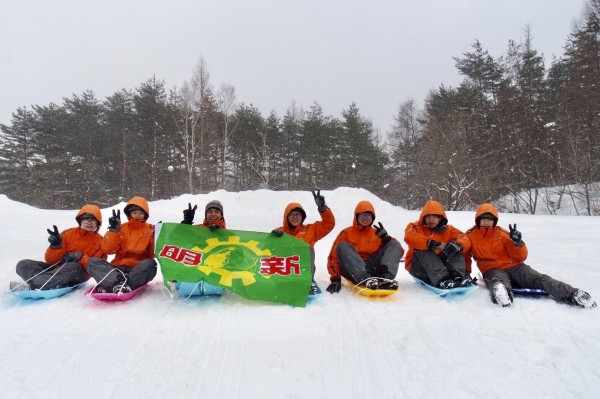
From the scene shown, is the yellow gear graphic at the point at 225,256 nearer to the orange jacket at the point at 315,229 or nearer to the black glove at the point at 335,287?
the orange jacket at the point at 315,229

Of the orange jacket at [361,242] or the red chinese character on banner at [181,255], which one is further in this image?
the orange jacket at [361,242]

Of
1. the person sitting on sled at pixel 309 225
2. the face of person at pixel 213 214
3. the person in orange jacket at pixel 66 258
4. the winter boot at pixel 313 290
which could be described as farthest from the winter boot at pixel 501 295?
the person in orange jacket at pixel 66 258

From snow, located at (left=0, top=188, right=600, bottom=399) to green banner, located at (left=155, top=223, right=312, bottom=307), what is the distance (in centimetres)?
20

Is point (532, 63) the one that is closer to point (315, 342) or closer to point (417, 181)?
point (417, 181)

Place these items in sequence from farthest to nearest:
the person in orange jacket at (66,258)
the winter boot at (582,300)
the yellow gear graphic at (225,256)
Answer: the person in orange jacket at (66,258) < the yellow gear graphic at (225,256) < the winter boot at (582,300)

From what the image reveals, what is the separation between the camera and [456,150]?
744 inches

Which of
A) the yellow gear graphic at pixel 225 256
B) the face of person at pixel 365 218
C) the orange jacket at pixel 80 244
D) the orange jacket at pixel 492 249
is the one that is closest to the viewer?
the yellow gear graphic at pixel 225 256

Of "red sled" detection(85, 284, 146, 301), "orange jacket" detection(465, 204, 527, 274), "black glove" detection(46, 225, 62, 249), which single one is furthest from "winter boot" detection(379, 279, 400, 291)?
"black glove" detection(46, 225, 62, 249)

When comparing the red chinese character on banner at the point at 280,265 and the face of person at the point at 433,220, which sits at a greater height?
the face of person at the point at 433,220

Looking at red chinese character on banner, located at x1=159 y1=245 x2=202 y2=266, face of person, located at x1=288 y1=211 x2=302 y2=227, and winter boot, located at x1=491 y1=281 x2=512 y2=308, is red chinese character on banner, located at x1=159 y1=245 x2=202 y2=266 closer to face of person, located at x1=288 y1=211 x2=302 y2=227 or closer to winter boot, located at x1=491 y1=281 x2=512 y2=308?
face of person, located at x1=288 y1=211 x2=302 y2=227

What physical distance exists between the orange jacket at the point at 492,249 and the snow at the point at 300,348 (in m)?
0.52

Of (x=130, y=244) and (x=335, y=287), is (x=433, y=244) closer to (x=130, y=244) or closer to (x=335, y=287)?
(x=335, y=287)

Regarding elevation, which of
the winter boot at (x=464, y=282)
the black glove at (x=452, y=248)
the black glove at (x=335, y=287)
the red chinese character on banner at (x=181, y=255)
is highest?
the black glove at (x=452, y=248)

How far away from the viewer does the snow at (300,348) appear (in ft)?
7.11
